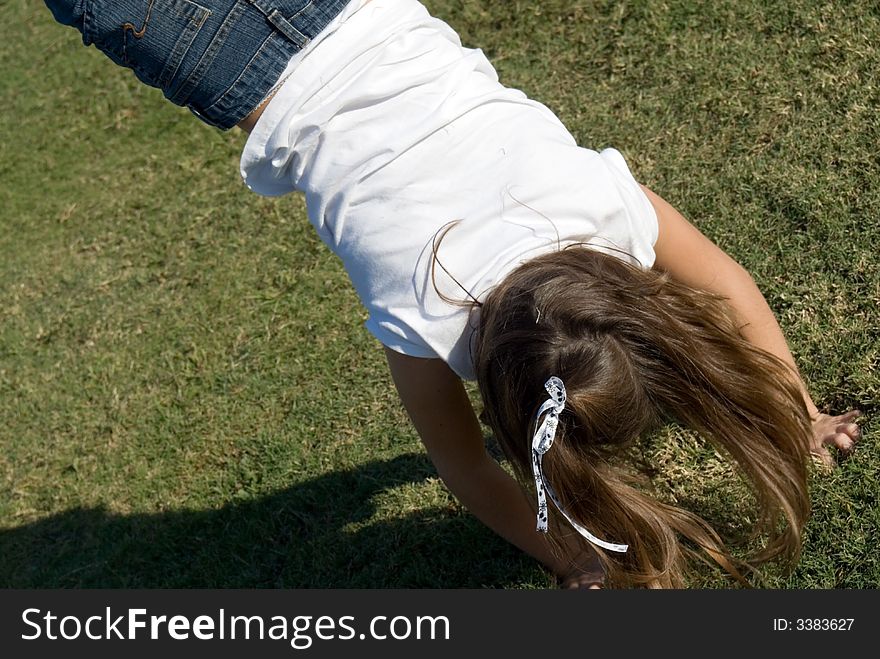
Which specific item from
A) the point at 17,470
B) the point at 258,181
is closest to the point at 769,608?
the point at 258,181

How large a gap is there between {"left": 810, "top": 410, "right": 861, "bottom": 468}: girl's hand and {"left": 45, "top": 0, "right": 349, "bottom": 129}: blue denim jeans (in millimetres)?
1637

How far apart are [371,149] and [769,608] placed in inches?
56.4

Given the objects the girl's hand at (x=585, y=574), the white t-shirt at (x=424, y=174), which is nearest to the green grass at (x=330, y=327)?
the girl's hand at (x=585, y=574)

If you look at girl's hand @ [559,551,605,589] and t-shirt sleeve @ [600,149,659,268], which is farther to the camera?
girl's hand @ [559,551,605,589]

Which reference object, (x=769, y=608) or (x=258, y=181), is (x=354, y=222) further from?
(x=769, y=608)

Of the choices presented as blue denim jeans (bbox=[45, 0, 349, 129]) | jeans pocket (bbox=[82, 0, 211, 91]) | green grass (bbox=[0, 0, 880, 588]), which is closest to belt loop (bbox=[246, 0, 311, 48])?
blue denim jeans (bbox=[45, 0, 349, 129])

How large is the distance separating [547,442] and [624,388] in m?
0.18

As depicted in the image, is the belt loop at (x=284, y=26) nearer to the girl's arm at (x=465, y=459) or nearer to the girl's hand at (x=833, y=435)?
the girl's arm at (x=465, y=459)

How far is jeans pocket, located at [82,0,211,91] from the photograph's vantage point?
212cm

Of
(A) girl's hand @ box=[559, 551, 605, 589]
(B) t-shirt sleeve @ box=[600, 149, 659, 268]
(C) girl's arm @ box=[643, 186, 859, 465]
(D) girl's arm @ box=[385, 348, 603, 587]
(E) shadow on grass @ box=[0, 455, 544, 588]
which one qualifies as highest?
(B) t-shirt sleeve @ box=[600, 149, 659, 268]

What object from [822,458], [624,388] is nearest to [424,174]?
[624,388]

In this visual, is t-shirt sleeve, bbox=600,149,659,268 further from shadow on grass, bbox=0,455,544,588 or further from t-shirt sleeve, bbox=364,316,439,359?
shadow on grass, bbox=0,455,544,588

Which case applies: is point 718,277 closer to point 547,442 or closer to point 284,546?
point 547,442

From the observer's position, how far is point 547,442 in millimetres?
1730
